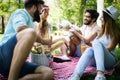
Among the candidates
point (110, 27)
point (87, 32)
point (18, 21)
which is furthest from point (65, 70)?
point (18, 21)

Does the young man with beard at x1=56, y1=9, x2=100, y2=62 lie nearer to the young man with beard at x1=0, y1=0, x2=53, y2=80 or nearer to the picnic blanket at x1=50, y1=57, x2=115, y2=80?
the picnic blanket at x1=50, y1=57, x2=115, y2=80

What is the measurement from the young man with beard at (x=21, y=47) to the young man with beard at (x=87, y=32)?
63.1 inches

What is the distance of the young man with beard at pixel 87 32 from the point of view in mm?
5039

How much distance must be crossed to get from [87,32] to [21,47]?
101 inches

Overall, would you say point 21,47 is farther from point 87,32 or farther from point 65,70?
point 87,32

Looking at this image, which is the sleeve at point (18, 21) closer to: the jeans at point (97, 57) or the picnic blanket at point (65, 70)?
the picnic blanket at point (65, 70)

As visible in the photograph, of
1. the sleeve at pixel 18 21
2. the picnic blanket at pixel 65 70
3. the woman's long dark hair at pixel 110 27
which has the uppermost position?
the sleeve at pixel 18 21

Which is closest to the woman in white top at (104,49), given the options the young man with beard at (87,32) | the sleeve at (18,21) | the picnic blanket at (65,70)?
the picnic blanket at (65,70)

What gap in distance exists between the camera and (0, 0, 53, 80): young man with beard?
2850mm

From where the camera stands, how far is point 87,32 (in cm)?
526

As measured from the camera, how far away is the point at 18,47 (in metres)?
2.86

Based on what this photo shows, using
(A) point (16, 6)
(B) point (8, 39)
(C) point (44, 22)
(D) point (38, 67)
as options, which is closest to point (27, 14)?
(B) point (8, 39)

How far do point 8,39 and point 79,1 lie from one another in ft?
47.2

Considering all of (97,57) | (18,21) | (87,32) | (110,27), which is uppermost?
(18,21)
